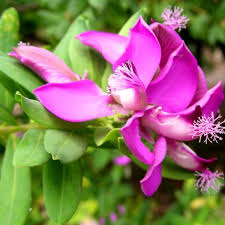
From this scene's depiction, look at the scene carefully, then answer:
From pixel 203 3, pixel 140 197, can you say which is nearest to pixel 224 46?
pixel 203 3

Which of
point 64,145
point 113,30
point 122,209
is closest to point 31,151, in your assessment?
point 64,145

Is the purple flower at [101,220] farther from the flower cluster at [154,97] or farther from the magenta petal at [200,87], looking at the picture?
the magenta petal at [200,87]

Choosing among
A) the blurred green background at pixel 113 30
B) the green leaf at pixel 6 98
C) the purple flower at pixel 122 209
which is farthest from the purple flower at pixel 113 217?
the green leaf at pixel 6 98

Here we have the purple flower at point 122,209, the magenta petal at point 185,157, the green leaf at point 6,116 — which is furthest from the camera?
the purple flower at point 122,209

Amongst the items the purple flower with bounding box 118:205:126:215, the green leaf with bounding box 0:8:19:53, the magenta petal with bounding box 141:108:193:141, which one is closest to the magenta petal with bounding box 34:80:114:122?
the magenta petal with bounding box 141:108:193:141

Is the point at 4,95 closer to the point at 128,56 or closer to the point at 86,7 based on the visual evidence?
the point at 128,56

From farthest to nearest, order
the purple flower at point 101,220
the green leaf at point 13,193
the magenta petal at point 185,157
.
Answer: the purple flower at point 101,220 → the green leaf at point 13,193 → the magenta petal at point 185,157

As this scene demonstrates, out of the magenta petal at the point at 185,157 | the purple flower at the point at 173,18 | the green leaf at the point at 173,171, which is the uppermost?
the purple flower at the point at 173,18

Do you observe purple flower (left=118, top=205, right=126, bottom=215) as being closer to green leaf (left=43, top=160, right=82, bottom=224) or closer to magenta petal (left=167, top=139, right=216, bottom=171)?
green leaf (left=43, top=160, right=82, bottom=224)
